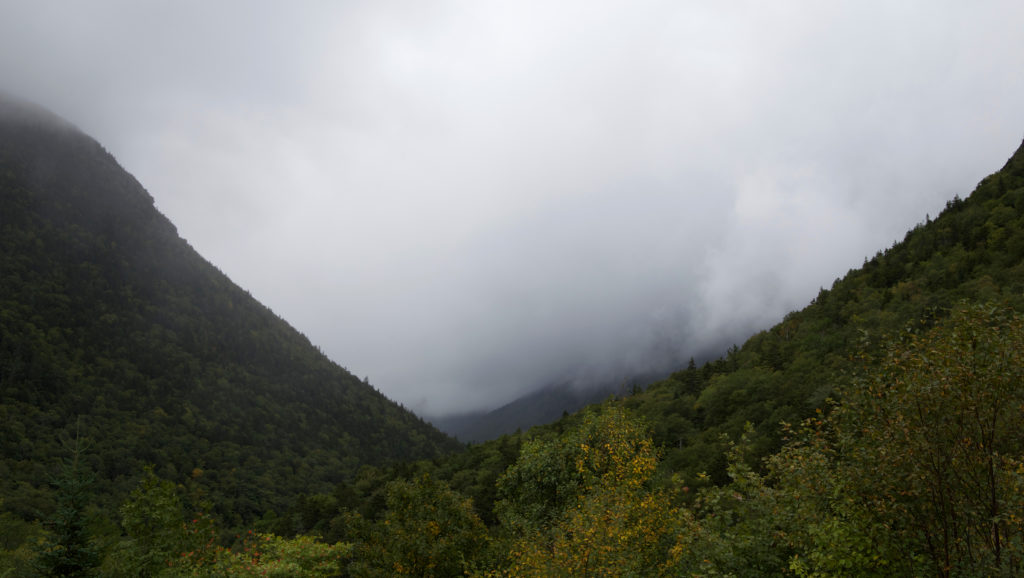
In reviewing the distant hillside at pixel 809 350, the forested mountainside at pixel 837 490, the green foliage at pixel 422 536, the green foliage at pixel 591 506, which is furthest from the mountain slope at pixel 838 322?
the forested mountainside at pixel 837 490

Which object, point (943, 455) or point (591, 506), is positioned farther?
point (591, 506)

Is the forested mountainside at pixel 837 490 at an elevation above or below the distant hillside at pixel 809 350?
below

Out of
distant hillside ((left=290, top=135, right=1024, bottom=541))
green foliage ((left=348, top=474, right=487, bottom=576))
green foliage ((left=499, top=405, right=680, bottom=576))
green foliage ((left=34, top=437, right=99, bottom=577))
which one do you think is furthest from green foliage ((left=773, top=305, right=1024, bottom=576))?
distant hillside ((left=290, top=135, right=1024, bottom=541))

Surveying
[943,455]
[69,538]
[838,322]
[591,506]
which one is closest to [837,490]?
[943,455]

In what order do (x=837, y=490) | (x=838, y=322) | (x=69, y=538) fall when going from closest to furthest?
(x=837, y=490) < (x=69, y=538) < (x=838, y=322)

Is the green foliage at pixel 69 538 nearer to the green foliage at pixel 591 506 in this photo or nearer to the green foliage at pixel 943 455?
the green foliage at pixel 591 506

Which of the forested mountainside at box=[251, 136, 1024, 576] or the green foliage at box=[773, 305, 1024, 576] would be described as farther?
the forested mountainside at box=[251, 136, 1024, 576]

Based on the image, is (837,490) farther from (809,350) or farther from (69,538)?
(809,350)

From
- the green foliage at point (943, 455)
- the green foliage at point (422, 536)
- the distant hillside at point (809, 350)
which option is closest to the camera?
the green foliage at point (943, 455)

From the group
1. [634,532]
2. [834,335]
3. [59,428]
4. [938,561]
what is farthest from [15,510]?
[834,335]

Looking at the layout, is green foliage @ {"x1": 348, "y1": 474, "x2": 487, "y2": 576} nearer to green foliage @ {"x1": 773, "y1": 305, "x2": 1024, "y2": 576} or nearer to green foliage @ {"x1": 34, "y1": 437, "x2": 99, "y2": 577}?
green foliage @ {"x1": 34, "y1": 437, "x2": 99, "y2": 577}

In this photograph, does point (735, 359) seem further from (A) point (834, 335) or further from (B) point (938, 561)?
(B) point (938, 561)

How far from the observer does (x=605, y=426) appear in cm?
2211

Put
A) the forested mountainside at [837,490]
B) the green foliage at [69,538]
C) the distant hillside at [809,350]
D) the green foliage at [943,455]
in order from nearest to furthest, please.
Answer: the green foliage at [943,455], the forested mountainside at [837,490], the green foliage at [69,538], the distant hillside at [809,350]
